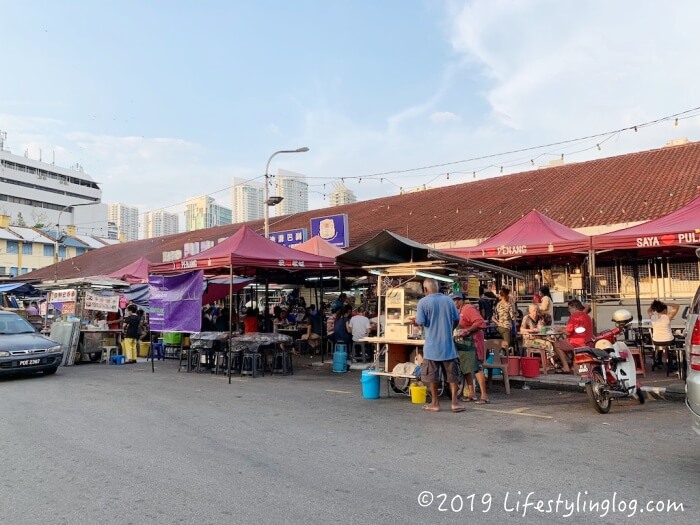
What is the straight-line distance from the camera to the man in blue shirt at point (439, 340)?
7.84 m

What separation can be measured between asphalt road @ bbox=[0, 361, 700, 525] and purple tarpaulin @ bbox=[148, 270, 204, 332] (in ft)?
12.4

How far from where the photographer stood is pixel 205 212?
36.1 metres

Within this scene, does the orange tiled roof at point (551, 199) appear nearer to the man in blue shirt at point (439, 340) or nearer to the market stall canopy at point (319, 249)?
the market stall canopy at point (319, 249)

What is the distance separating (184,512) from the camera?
413 centimetres

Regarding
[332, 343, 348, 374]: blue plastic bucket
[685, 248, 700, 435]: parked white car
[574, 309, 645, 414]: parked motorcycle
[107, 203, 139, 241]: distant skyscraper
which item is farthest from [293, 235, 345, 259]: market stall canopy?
[107, 203, 139, 241]: distant skyscraper

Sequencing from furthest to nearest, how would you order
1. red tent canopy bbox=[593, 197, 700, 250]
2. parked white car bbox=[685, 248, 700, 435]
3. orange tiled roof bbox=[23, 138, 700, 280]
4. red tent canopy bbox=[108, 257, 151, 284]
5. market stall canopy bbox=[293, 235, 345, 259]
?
red tent canopy bbox=[108, 257, 151, 284] < orange tiled roof bbox=[23, 138, 700, 280] < market stall canopy bbox=[293, 235, 345, 259] < red tent canopy bbox=[593, 197, 700, 250] < parked white car bbox=[685, 248, 700, 435]

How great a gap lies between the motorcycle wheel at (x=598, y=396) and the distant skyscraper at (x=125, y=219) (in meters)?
63.0

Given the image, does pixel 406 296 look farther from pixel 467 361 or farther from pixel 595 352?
pixel 595 352

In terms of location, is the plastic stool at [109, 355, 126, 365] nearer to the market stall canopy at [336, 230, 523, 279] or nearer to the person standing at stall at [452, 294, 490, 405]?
the market stall canopy at [336, 230, 523, 279]

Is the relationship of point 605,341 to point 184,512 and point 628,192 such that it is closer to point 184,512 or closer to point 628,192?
point 184,512

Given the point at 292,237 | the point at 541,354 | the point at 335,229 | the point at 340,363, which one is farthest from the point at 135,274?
the point at 541,354

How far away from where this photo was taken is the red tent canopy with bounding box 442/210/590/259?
11641mm

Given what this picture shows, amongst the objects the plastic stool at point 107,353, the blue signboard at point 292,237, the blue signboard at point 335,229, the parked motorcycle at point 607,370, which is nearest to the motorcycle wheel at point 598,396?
the parked motorcycle at point 607,370

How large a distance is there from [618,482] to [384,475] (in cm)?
197
